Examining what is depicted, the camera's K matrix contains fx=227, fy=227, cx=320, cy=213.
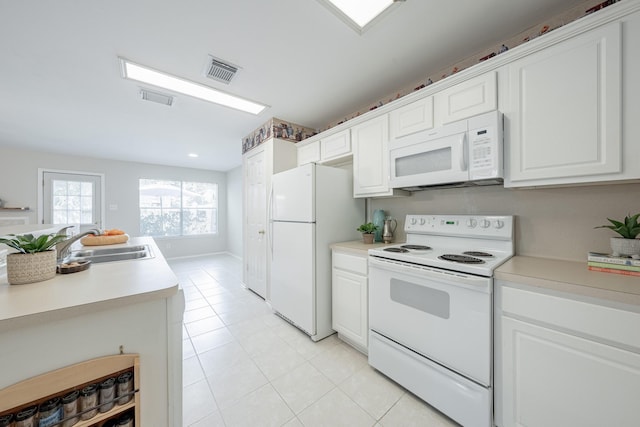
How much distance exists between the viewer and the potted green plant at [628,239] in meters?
1.14

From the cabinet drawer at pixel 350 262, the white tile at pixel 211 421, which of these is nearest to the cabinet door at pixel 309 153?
the cabinet drawer at pixel 350 262

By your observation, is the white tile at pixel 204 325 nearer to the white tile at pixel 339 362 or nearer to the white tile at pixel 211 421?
the white tile at pixel 211 421

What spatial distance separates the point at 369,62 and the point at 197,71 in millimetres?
1484

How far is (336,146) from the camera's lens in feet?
8.11

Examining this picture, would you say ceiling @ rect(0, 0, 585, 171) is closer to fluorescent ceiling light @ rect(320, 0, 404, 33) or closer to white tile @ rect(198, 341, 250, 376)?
fluorescent ceiling light @ rect(320, 0, 404, 33)

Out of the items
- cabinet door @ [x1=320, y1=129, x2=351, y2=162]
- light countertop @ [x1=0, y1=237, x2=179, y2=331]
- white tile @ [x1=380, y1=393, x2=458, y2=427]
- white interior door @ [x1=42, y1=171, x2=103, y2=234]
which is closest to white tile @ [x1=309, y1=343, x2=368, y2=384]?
white tile @ [x1=380, y1=393, x2=458, y2=427]

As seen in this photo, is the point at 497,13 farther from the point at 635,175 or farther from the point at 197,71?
the point at 197,71

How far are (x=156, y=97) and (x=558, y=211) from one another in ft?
11.8

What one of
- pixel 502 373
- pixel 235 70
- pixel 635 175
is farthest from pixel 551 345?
pixel 235 70

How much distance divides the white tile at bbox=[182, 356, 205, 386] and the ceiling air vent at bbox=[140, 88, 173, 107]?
2.54m

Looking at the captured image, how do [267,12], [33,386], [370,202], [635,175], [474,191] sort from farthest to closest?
[370,202]
[474,191]
[267,12]
[635,175]
[33,386]

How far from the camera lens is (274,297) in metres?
2.64

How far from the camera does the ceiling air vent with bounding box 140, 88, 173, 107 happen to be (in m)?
2.29

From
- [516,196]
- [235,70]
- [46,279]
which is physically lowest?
[46,279]
